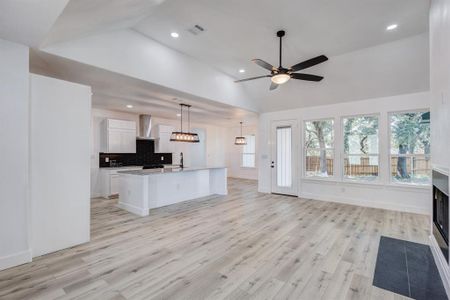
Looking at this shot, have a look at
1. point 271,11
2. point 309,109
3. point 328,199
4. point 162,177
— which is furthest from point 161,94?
point 328,199

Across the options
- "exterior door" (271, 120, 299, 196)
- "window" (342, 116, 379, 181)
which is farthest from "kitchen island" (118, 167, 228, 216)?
"window" (342, 116, 379, 181)

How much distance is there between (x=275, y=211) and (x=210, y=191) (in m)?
2.48

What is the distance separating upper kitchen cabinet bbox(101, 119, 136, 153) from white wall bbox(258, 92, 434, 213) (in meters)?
4.95

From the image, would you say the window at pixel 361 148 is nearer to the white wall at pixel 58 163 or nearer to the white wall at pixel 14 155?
the white wall at pixel 58 163

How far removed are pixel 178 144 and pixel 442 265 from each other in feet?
25.5

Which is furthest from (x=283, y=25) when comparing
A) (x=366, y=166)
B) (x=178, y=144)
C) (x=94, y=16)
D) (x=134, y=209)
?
(x=178, y=144)

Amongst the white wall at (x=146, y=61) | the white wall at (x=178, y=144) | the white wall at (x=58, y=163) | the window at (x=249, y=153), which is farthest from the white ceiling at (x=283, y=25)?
the window at (x=249, y=153)

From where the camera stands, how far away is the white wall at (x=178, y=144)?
6516 mm

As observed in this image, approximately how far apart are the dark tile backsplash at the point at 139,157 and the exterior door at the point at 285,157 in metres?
4.17

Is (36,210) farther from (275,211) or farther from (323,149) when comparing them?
(323,149)

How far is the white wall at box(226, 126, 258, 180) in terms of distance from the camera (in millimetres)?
10508

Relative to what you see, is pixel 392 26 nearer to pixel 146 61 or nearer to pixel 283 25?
pixel 283 25

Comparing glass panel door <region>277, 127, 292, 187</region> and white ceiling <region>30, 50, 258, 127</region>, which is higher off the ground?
white ceiling <region>30, 50, 258, 127</region>

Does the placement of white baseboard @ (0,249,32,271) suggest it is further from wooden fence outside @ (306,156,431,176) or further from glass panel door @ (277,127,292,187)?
wooden fence outside @ (306,156,431,176)
